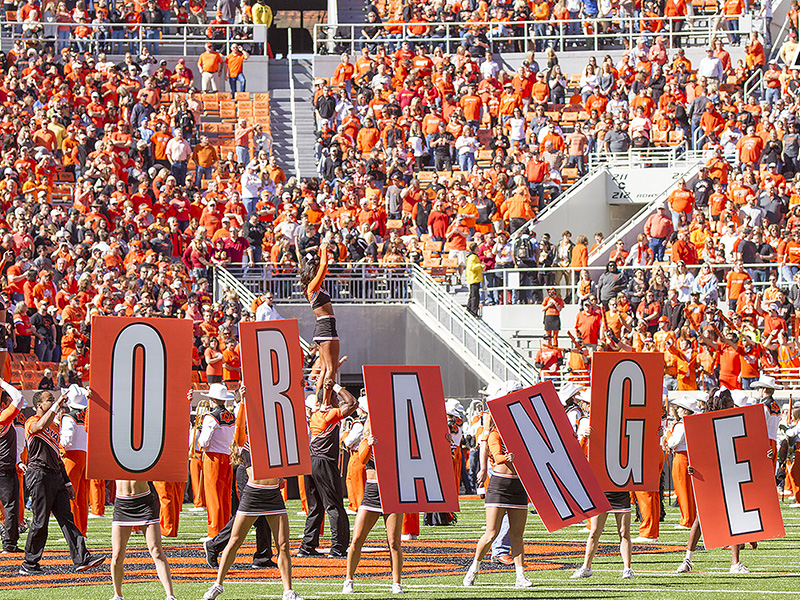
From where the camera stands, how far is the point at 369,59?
1185 inches

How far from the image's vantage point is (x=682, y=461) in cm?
1473

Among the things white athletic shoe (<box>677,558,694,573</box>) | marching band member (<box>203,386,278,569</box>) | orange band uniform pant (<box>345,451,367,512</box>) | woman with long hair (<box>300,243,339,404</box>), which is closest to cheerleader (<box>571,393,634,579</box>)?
white athletic shoe (<box>677,558,694,573</box>)

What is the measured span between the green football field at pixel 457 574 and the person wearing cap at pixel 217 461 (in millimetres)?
369

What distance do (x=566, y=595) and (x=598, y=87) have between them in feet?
66.4

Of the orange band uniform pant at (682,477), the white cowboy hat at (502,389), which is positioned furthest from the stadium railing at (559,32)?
the white cowboy hat at (502,389)

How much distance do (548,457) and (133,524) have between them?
308 centimetres

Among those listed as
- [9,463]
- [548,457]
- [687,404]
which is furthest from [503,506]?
[9,463]

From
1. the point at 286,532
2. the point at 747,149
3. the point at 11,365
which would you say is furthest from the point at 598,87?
the point at 286,532

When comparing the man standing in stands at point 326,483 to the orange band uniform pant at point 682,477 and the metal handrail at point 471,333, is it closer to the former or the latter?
the orange band uniform pant at point 682,477

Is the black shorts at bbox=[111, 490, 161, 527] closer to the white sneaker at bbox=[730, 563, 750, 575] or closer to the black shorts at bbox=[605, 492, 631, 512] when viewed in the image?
the black shorts at bbox=[605, 492, 631, 512]

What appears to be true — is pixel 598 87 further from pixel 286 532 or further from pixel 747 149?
pixel 286 532

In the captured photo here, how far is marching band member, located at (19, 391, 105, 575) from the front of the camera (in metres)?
12.1

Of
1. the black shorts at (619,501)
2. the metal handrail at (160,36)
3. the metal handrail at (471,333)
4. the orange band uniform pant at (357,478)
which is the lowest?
the orange band uniform pant at (357,478)

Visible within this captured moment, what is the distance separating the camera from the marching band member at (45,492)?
12094mm
